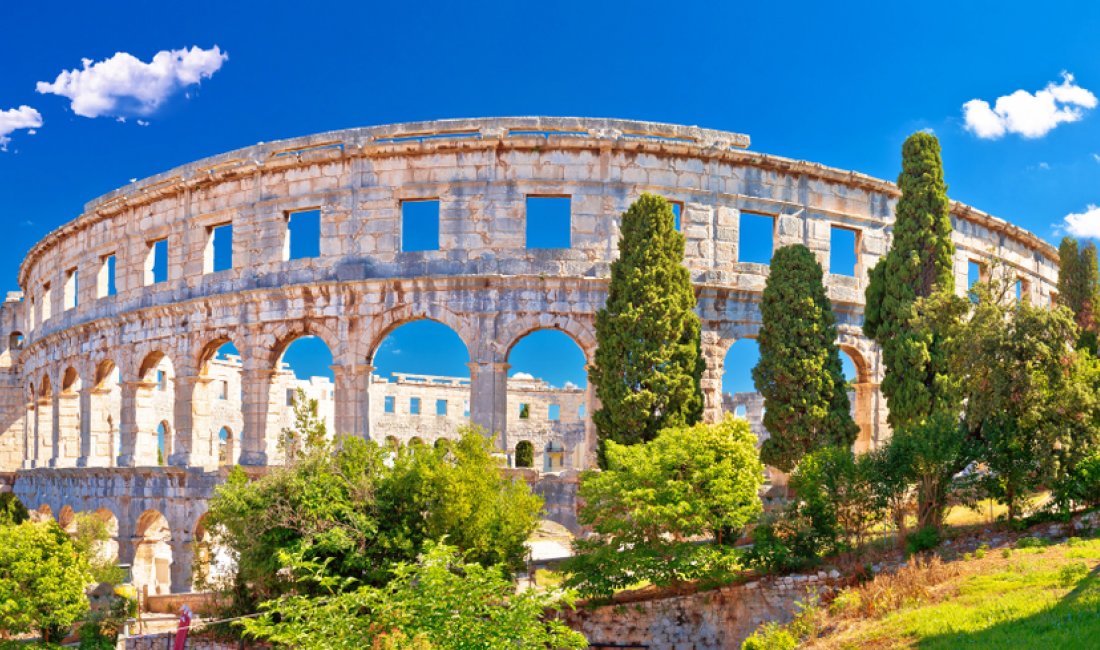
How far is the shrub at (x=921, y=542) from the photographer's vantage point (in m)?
16.0

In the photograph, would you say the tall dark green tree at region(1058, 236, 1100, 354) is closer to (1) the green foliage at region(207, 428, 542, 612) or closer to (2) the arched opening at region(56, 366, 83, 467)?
(1) the green foliage at region(207, 428, 542, 612)

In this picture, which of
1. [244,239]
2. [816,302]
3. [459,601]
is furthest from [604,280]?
[459,601]

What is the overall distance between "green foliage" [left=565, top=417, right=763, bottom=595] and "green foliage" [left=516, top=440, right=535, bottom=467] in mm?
24125

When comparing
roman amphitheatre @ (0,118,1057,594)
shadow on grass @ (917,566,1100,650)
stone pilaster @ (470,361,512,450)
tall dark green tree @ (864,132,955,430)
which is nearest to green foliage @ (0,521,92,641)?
roman amphitheatre @ (0,118,1057,594)

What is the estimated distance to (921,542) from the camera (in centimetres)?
1606

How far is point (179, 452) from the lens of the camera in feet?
78.3

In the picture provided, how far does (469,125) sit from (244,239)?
6.19 metres

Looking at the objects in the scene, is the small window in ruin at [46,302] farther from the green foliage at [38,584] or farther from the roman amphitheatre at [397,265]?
the green foliage at [38,584]

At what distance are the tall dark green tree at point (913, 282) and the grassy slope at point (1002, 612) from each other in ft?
20.0

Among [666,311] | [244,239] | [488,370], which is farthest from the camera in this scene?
[244,239]

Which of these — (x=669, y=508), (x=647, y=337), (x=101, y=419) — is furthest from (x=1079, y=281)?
(x=101, y=419)

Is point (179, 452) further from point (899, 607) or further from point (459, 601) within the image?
point (899, 607)

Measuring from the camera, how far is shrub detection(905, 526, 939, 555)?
52.5ft

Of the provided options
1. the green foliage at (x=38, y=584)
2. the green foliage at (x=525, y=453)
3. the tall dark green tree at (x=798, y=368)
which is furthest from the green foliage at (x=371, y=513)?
the green foliage at (x=525, y=453)
